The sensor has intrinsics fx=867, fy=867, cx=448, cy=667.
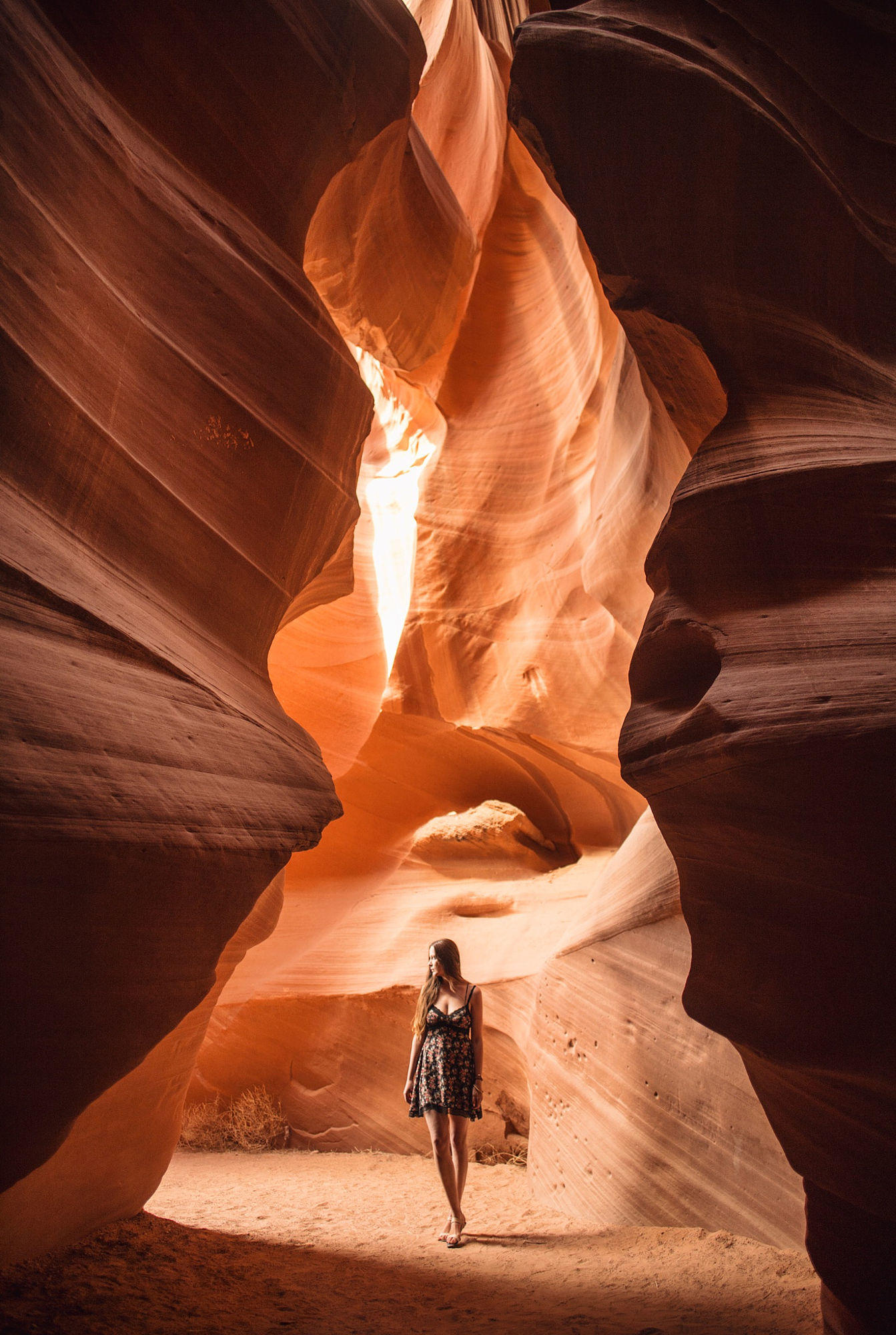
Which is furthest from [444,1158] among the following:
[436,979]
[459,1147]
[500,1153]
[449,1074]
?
[500,1153]

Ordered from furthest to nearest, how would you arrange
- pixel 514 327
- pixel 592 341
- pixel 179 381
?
pixel 514 327
pixel 592 341
pixel 179 381

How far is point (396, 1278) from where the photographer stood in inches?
141

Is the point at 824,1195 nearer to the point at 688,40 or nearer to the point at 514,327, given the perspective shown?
the point at 688,40

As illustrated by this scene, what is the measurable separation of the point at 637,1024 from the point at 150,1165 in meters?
2.38

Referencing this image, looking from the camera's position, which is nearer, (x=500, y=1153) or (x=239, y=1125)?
(x=500, y=1153)

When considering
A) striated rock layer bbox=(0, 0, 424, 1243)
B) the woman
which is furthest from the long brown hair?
striated rock layer bbox=(0, 0, 424, 1243)

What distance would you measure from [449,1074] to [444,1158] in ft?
1.24

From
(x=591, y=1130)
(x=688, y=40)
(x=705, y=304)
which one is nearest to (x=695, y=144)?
(x=688, y=40)

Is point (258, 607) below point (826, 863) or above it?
above

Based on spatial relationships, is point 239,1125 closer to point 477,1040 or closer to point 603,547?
point 477,1040

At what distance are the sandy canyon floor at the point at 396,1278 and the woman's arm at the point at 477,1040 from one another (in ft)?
2.18

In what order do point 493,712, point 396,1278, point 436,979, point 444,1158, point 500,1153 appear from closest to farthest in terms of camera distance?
point 396,1278 < point 444,1158 < point 436,979 < point 500,1153 < point 493,712

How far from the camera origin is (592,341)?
738 centimetres

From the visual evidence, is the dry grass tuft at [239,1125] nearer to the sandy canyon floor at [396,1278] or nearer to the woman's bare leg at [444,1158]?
the sandy canyon floor at [396,1278]
